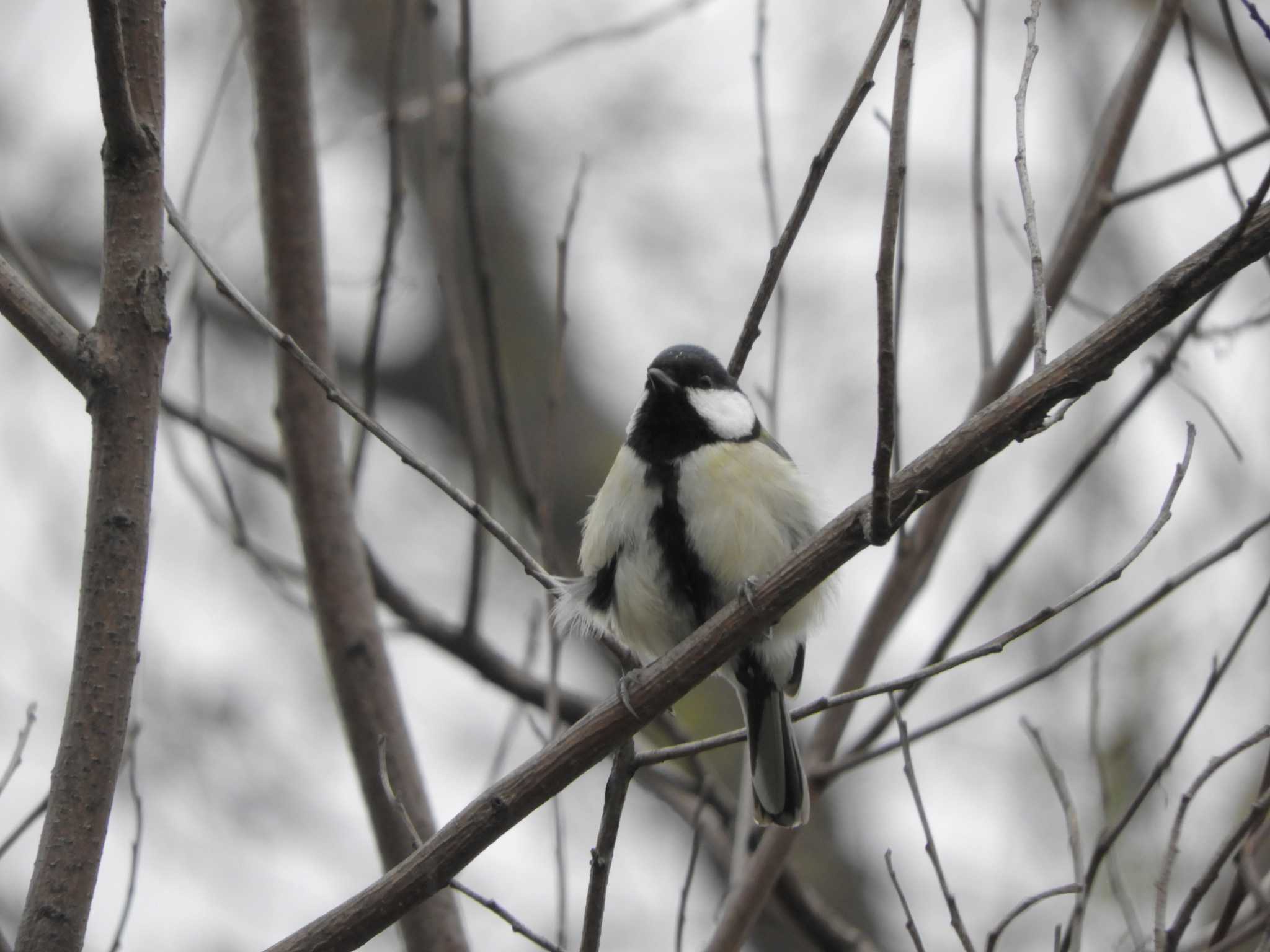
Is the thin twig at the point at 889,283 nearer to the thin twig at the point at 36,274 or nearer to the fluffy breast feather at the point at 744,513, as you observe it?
the fluffy breast feather at the point at 744,513

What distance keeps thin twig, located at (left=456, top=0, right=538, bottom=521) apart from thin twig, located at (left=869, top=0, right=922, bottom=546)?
131cm

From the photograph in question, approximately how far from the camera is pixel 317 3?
7.23 meters

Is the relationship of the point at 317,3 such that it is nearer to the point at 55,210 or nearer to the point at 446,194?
the point at 55,210

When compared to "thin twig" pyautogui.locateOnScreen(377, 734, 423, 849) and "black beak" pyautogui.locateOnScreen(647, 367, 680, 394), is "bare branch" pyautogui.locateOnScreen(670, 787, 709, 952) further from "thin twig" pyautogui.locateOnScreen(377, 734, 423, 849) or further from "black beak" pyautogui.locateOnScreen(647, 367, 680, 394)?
"black beak" pyautogui.locateOnScreen(647, 367, 680, 394)

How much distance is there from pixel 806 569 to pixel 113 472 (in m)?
0.98

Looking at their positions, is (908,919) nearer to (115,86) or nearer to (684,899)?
(684,899)

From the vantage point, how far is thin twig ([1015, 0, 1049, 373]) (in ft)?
6.20

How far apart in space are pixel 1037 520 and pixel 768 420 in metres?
0.63

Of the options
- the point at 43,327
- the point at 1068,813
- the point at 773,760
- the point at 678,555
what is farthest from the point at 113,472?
the point at 773,760

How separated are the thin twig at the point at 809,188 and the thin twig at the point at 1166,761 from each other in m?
0.93

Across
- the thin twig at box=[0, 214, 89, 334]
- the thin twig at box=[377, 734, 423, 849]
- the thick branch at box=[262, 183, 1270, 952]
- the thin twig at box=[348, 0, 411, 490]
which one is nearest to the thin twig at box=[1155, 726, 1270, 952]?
the thick branch at box=[262, 183, 1270, 952]

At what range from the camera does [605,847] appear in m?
1.94

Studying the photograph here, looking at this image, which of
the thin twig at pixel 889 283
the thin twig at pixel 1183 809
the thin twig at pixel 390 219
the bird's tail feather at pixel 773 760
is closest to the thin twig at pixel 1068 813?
the thin twig at pixel 1183 809

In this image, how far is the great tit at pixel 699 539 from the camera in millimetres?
2883
